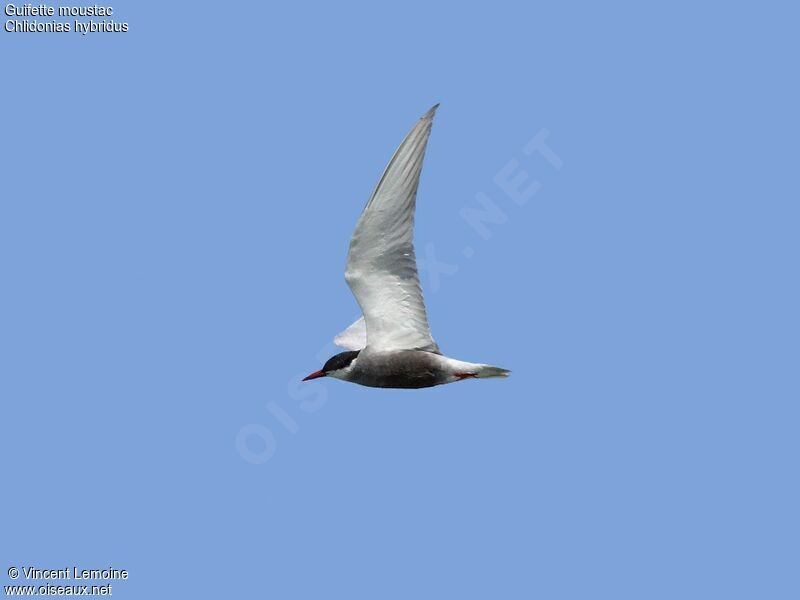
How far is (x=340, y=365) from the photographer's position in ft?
47.5

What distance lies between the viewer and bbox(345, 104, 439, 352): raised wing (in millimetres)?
13586

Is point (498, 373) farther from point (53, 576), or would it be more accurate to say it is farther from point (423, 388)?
point (53, 576)

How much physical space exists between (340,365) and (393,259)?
129cm

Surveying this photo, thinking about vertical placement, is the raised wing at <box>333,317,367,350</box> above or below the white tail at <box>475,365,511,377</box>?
above

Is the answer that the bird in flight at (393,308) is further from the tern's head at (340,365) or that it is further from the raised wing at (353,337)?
the raised wing at (353,337)

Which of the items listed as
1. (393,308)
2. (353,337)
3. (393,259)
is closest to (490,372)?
(393,308)

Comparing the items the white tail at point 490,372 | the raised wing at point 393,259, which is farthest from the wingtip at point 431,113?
the white tail at point 490,372

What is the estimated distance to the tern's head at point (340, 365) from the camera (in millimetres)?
14453

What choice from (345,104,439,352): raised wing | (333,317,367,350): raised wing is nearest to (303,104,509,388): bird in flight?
(345,104,439,352): raised wing

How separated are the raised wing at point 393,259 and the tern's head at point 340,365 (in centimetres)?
30

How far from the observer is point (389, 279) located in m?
14.1

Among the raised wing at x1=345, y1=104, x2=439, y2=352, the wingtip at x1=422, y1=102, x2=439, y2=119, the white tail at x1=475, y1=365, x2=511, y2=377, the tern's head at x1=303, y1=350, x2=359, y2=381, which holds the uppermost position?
the wingtip at x1=422, y1=102, x2=439, y2=119

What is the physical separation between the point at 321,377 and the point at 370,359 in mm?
691

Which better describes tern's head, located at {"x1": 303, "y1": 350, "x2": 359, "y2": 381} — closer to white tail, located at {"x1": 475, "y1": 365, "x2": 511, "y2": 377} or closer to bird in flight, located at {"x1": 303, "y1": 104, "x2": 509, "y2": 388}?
bird in flight, located at {"x1": 303, "y1": 104, "x2": 509, "y2": 388}
